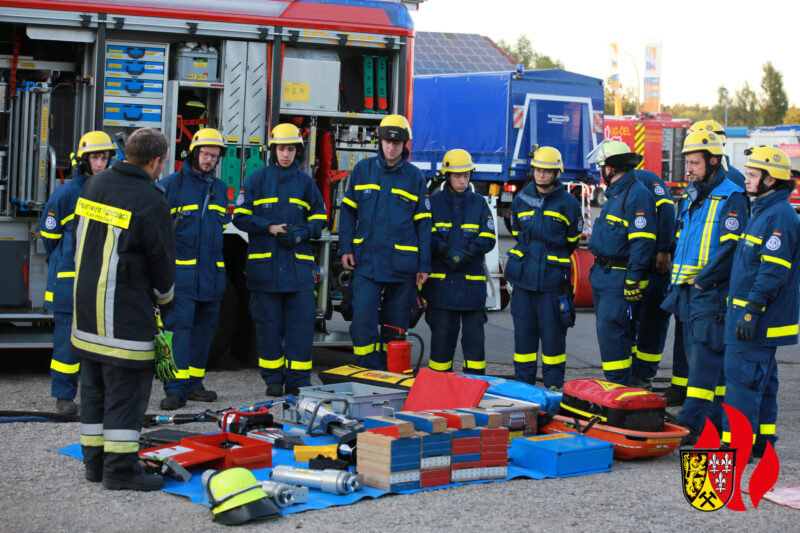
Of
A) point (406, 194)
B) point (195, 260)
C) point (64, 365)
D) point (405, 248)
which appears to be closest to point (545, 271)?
point (405, 248)

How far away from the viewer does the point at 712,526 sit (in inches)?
182

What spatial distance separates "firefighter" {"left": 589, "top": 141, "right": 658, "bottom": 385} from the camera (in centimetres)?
722

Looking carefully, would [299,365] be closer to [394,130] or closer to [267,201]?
[267,201]

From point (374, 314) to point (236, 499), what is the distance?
3.47 m

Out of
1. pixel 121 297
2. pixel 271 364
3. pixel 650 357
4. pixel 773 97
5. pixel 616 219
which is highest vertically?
pixel 773 97

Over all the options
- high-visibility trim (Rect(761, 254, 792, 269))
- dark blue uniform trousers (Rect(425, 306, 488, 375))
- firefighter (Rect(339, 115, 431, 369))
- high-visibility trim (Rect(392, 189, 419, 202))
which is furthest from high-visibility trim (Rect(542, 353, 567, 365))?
high-visibility trim (Rect(761, 254, 792, 269))

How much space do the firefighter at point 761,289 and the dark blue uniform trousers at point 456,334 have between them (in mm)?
2456

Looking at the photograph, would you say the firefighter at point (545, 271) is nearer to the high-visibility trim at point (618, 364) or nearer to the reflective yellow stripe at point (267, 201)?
the high-visibility trim at point (618, 364)

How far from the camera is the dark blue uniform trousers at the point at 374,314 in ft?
25.8

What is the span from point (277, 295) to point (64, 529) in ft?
11.8

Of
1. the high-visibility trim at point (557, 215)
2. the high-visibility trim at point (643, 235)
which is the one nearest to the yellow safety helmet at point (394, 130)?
the high-visibility trim at point (557, 215)

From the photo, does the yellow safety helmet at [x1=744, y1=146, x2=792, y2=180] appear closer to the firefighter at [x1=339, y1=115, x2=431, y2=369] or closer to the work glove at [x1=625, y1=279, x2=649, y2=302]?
the work glove at [x1=625, y1=279, x2=649, y2=302]

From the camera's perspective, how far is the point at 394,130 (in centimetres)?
785

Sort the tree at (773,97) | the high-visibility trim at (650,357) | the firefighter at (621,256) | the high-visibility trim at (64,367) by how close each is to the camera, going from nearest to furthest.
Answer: the high-visibility trim at (64,367)
the firefighter at (621,256)
the high-visibility trim at (650,357)
the tree at (773,97)
